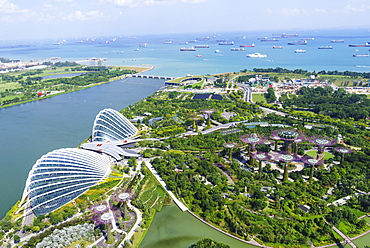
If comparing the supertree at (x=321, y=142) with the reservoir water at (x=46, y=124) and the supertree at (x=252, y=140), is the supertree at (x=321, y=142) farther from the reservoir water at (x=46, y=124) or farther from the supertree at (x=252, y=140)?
the reservoir water at (x=46, y=124)

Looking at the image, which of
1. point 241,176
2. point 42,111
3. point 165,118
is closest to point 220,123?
point 165,118

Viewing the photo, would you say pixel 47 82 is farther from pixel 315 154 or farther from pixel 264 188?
pixel 264 188

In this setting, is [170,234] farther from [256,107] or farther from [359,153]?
[256,107]

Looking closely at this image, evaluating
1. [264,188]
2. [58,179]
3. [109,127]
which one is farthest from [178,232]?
[109,127]

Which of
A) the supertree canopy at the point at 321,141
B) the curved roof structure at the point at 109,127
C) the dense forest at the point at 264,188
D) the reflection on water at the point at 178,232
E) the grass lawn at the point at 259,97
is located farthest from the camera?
the grass lawn at the point at 259,97

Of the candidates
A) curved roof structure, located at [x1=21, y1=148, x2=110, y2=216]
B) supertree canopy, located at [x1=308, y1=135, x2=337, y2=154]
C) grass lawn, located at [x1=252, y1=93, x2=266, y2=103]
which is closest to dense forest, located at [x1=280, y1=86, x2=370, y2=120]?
grass lawn, located at [x1=252, y1=93, x2=266, y2=103]

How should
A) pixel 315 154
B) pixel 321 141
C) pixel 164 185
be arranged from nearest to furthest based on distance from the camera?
pixel 164 185 → pixel 321 141 → pixel 315 154

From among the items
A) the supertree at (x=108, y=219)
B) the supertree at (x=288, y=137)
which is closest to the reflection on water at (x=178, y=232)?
the supertree at (x=108, y=219)
